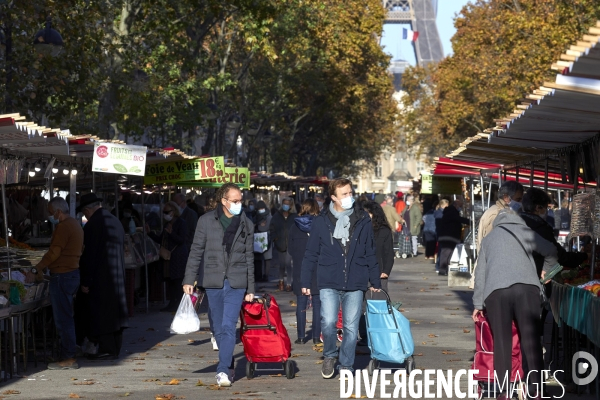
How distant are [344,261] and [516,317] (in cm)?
201

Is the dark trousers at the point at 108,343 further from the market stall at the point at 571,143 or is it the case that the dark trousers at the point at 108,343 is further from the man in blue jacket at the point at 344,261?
the market stall at the point at 571,143

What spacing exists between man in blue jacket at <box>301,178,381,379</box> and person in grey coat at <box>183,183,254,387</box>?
563 mm

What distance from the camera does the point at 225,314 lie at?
10.1 meters

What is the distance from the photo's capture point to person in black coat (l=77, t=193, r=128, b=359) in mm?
12047

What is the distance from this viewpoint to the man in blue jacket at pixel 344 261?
33.4ft

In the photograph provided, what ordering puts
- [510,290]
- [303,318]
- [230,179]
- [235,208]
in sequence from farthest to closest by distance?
1. [230,179]
2. [303,318]
3. [235,208]
4. [510,290]

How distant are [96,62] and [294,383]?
13.3m

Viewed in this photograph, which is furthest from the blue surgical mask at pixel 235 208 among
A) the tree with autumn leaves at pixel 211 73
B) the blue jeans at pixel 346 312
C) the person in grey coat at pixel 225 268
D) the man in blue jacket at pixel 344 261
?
the tree with autumn leaves at pixel 211 73

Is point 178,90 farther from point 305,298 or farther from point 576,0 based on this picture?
point 305,298

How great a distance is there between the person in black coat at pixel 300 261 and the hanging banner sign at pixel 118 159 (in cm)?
195

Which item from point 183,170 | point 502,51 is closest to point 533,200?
point 183,170

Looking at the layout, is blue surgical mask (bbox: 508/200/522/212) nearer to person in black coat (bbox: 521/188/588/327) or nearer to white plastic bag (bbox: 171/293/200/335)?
person in black coat (bbox: 521/188/588/327)

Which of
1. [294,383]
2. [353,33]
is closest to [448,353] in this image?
[294,383]

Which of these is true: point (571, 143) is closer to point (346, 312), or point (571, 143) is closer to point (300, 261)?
point (346, 312)
